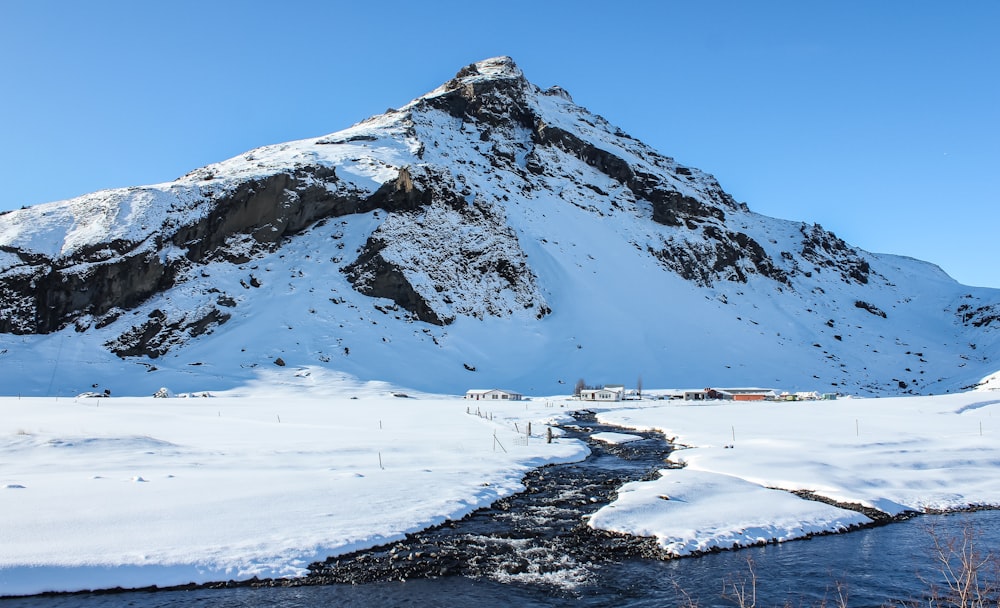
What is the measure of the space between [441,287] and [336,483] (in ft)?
270

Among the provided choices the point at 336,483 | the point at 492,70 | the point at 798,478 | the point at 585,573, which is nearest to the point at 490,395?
the point at 798,478

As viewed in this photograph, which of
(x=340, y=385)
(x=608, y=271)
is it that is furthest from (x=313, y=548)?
(x=608, y=271)

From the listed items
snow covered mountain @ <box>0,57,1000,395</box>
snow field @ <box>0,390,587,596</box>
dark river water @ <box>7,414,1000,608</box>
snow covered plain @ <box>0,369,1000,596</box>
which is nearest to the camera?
dark river water @ <box>7,414,1000,608</box>

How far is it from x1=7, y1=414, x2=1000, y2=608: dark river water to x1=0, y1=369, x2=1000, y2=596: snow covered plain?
762 millimetres

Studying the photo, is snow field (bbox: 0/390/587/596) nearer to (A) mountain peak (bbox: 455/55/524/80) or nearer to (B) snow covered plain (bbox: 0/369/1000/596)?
(B) snow covered plain (bbox: 0/369/1000/596)

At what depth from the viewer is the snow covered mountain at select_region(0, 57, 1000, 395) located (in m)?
83.9

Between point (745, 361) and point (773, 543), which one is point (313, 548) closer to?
point (773, 543)

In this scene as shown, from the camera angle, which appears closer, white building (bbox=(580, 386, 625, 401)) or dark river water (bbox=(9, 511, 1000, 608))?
dark river water (bbox=(9, 511, 1000, 608))

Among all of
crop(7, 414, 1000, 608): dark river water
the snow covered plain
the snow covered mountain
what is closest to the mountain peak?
the snow covered mountain

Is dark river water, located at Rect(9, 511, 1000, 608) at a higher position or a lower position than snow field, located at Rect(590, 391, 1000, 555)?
lower

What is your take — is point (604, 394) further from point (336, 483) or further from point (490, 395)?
point (336, 483)

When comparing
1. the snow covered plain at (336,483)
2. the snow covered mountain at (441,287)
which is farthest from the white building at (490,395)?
the snow covered plain at (336,483)

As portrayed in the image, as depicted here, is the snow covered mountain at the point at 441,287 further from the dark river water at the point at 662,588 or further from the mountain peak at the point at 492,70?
the dark river water at the point at 662,588

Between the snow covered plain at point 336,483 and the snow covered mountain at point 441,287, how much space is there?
41.8 meters
